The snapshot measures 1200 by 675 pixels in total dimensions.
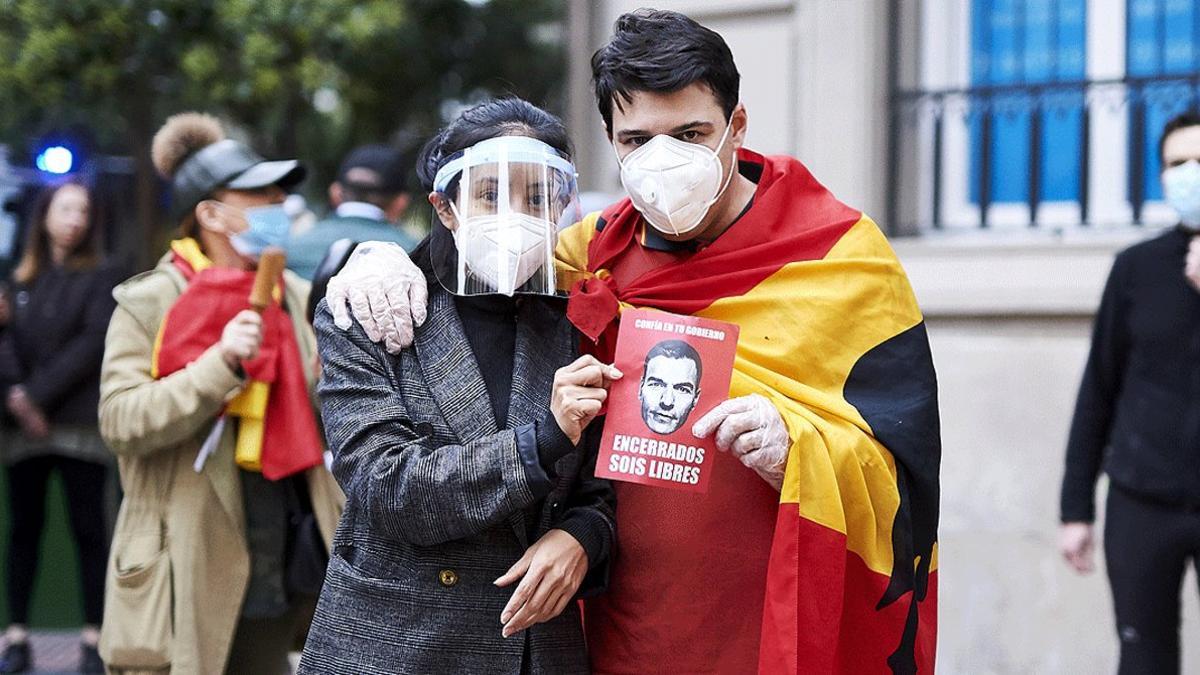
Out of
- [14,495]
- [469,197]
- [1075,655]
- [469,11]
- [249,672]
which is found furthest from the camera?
[469,11]

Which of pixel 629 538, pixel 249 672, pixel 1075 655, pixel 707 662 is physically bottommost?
pixel 1075 655

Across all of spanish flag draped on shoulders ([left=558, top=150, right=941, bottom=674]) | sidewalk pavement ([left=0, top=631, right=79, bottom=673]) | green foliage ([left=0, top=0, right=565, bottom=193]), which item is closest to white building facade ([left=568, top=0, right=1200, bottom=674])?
green foliage ([left=0, top=0, right=565, bottom=193])

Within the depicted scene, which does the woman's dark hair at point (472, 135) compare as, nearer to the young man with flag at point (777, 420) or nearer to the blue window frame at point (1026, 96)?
the young man with flag at point (777, 420)

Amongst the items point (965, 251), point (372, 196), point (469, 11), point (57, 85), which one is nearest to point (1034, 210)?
point (965, 251)

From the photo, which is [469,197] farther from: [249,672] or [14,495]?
[14,495]

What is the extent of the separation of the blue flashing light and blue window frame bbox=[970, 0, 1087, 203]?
423cm

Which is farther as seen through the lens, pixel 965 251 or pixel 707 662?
pixel 965 251

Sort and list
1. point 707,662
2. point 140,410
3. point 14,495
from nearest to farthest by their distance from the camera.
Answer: point 707,662 < point 140,410 < point 14,495

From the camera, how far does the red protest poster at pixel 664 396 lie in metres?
2.77

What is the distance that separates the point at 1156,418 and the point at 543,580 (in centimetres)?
275

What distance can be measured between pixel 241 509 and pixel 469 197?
→ 1.82m

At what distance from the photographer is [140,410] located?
4.14 m

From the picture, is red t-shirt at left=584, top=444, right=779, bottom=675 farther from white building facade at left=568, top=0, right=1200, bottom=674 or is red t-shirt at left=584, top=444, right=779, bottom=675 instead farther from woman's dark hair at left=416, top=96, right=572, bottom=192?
white building facade at left=568, top=0, right=1200, bottom=674

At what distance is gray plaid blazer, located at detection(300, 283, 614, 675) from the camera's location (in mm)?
2666
